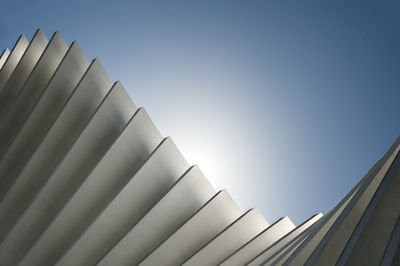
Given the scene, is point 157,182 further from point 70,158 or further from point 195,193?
point 70,158

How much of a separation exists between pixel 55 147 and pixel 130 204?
7.18 ft

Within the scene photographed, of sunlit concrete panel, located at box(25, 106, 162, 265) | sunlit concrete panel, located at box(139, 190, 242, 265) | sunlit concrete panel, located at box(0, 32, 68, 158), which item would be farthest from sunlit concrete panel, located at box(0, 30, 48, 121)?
sunlit concrete panel, located at box(139, 190, 242, 265)

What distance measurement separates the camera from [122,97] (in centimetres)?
691

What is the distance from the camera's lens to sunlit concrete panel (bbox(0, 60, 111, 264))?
21.3 feet

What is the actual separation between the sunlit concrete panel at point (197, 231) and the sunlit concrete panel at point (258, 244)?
75 cm

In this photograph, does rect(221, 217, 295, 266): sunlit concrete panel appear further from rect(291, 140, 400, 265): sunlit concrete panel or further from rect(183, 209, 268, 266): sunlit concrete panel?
rect(291, 140, 400, 265): sunlit concrete panel

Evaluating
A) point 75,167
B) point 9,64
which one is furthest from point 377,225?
point 9,64

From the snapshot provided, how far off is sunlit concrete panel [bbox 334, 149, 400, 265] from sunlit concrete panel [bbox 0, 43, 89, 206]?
6.84 m

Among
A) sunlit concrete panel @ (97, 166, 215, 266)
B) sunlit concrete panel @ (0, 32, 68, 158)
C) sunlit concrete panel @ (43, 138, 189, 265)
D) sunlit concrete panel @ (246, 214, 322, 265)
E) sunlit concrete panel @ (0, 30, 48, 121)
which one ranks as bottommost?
sunlit concrete panel @ (246, 214, 322, 265)

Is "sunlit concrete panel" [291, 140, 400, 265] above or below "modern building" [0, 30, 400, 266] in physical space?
below

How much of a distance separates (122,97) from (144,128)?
0.85m

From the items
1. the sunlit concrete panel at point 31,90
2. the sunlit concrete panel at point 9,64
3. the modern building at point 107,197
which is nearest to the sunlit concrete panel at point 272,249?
the modern building at point 107,197

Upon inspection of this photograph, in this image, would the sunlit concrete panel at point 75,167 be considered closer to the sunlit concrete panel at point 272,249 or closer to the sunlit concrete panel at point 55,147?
the sunlit concrete panel at point 55,147

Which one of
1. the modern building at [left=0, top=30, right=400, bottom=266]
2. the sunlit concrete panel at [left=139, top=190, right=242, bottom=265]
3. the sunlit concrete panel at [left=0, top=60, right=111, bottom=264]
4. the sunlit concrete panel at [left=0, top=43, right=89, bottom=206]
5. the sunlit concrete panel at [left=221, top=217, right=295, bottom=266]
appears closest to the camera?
the sunlit concrete panel at [left=221, top=217, right=295, bottom=266]
